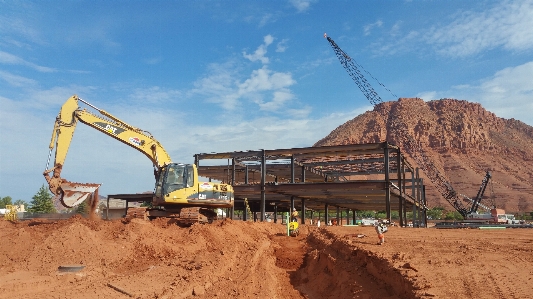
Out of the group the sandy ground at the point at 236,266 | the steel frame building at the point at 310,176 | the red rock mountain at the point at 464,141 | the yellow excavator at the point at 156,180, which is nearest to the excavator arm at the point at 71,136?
the yellow excavator at the point at 156,180

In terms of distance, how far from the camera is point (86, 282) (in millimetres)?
10523

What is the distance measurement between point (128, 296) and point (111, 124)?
502 inches

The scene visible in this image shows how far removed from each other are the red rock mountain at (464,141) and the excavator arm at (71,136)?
344ft

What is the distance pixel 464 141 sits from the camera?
150 metres

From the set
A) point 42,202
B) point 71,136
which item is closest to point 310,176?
point 71,136

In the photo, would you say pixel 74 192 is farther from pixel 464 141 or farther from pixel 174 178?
pixel 464 141

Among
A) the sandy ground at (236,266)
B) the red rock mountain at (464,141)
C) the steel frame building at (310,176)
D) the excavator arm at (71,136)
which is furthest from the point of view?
the red rock mountain at (464,141)

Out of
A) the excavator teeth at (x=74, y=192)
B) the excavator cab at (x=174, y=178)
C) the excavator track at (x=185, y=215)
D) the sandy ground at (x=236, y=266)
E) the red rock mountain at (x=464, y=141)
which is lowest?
the sandy ground at (x=236, y=266)

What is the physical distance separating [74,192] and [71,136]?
2.74 metres

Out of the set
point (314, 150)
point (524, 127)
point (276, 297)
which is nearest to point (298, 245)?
point (276, 297)

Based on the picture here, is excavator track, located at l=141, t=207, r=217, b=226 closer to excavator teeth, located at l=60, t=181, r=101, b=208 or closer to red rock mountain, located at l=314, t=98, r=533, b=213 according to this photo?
excavator teeth, located at l=60, t=181, r=101, b=208

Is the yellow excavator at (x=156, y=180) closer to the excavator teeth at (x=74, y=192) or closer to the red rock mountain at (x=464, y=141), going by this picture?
the excavator teeth at (x=74, y=192)

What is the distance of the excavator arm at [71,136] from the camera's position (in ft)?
56.4

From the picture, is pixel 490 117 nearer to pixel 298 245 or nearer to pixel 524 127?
pixel 524 127
